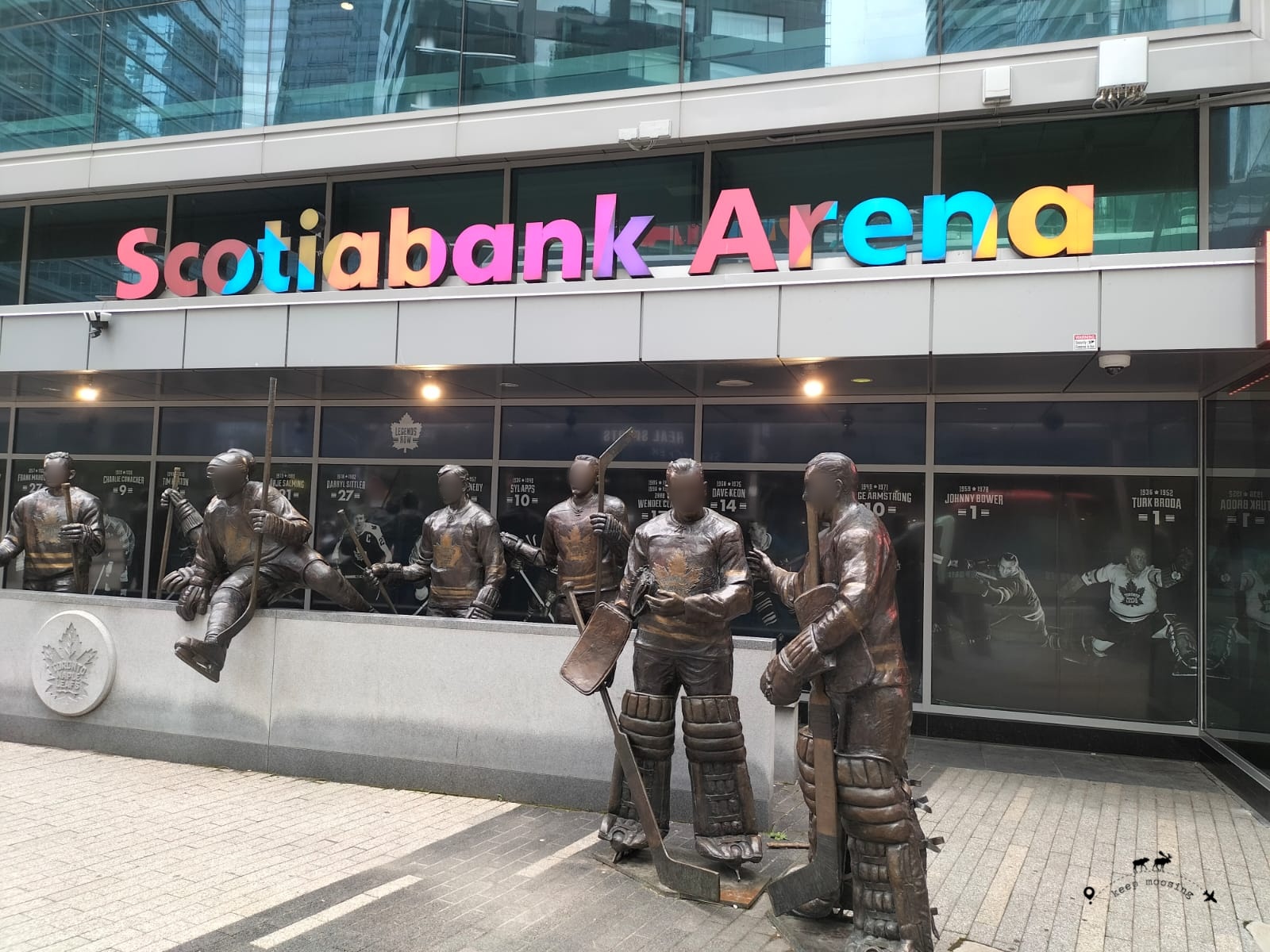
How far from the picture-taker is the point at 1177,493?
334 inches

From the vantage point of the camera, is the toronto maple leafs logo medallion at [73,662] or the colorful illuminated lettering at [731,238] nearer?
the toronto maple leafs logo medallion at [73,662]

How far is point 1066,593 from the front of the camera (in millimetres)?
8750

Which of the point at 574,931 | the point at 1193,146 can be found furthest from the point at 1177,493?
the point at 574,931

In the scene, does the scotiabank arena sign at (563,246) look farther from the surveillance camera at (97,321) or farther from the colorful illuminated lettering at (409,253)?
the surveillance camera at (97,321)

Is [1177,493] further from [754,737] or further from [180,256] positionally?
[180,256]

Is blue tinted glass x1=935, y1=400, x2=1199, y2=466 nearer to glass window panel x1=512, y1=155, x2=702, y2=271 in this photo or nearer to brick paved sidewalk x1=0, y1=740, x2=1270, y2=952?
brick paved sidewalk x1=0, y1=740, x2=1270, y2=952

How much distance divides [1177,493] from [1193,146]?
3039mm

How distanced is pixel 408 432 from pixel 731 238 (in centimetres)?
463

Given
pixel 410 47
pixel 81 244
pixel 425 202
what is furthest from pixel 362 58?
pixel 81 244

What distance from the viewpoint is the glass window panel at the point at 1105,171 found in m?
8.19

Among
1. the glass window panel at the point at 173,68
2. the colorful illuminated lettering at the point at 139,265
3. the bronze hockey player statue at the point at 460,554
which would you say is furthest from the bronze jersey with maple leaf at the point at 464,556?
the glass window panel at the point at 173,68

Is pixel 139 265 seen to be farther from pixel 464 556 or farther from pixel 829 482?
pixel 829 482

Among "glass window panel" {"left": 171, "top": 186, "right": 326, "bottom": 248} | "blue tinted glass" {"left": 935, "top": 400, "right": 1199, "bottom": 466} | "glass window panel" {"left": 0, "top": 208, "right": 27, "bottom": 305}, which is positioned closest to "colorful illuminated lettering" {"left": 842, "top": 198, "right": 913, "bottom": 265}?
"blue tinted glass" {"left": 935, "top": 400, "right": 1199, "bottom": 466}

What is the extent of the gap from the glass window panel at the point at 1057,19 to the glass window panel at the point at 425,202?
484cm
